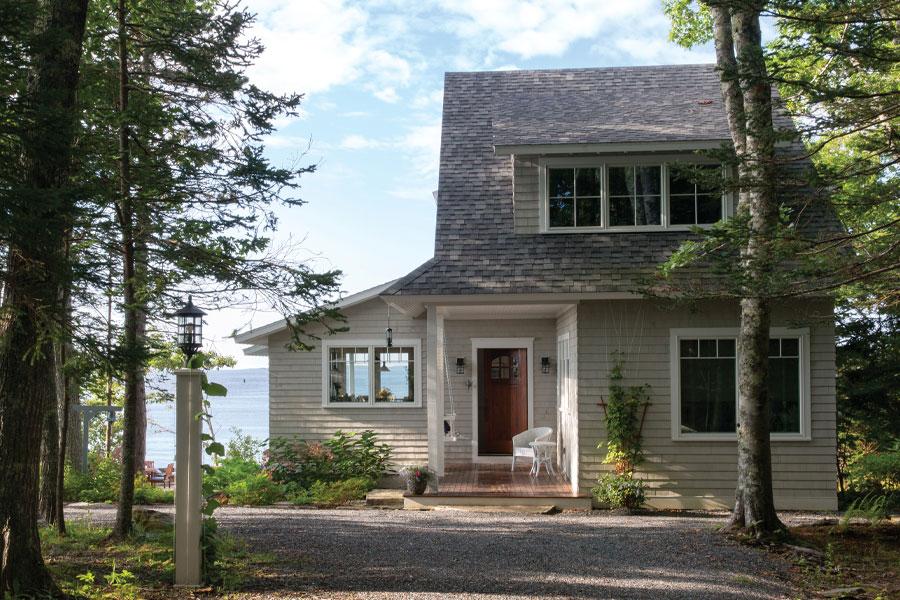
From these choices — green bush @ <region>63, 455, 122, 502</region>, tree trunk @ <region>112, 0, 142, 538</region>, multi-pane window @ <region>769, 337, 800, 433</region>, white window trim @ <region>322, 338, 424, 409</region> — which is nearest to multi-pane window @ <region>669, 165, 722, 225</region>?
multi-pane window @ <region>769, 337, 800, 433</region>

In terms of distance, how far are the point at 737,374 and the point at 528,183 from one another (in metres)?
4.19

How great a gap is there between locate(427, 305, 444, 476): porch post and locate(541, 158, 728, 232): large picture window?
2275 millimetres

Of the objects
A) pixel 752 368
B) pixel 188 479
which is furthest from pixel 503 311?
pixel 188 479

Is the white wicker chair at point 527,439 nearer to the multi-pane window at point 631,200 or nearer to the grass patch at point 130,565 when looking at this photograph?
the multi-pane window at point 631,200

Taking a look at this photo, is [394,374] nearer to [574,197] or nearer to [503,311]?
[503,311]

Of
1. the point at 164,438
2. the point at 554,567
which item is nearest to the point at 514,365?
the point at 554,567

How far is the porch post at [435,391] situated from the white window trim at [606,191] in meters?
2.21

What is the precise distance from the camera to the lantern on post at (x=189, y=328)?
27.5 ft

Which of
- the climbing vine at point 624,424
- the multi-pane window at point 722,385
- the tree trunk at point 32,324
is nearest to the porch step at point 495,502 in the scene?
the climbing vine at point 624,424

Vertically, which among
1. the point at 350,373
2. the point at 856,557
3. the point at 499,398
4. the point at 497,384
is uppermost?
the point at 350,373

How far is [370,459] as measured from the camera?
14.6m

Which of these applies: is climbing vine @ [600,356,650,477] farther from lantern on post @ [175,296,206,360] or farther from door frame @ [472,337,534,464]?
lantern on post @ [175,296,206,360]

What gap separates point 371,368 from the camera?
15.4 meters

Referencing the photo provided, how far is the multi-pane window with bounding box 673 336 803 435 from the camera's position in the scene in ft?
39.6
